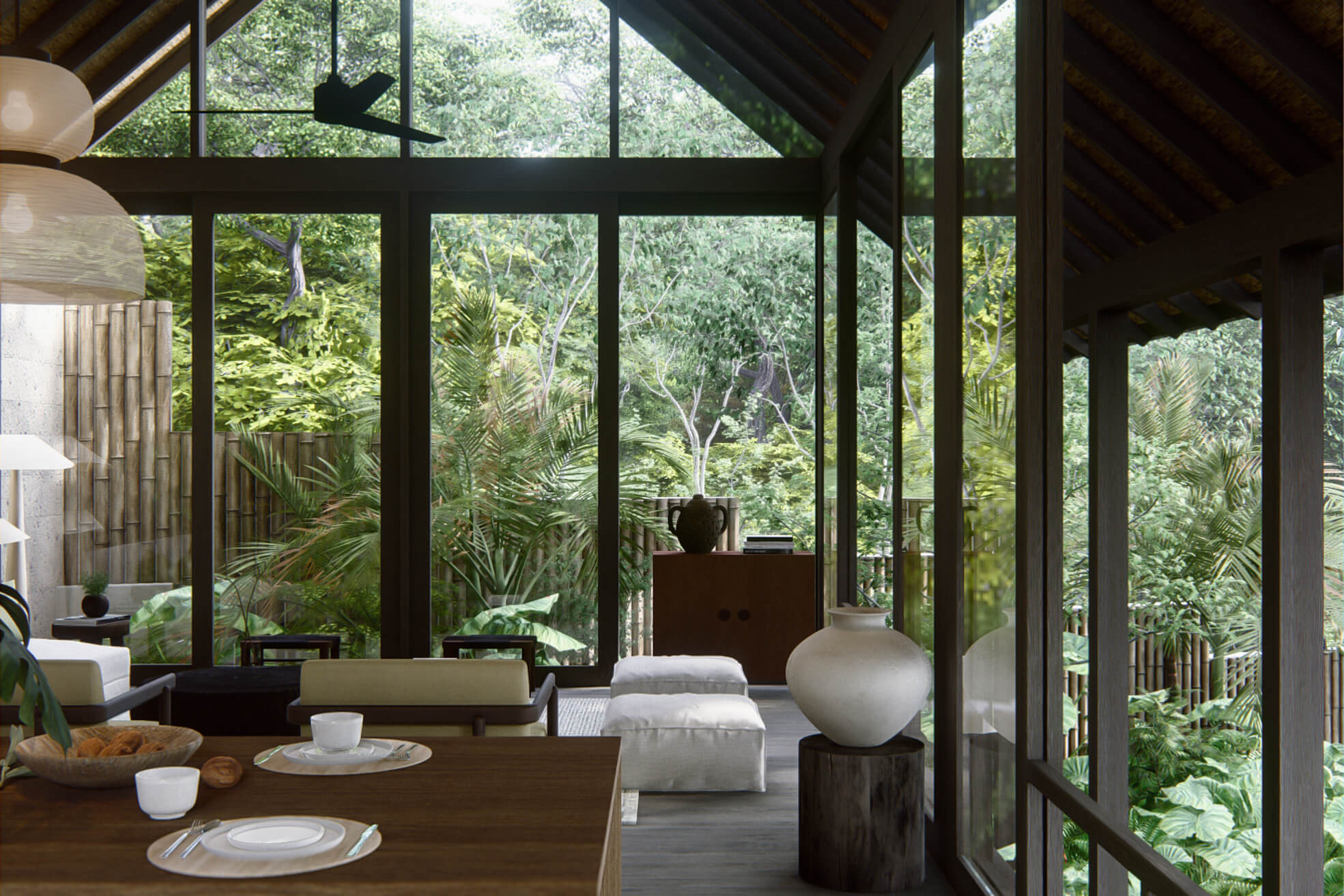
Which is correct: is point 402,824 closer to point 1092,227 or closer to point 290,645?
point 1092,227

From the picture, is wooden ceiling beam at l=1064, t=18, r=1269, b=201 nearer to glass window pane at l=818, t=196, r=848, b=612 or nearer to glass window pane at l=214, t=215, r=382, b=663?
glass window pane at l=818, t=196, r=848, b=612

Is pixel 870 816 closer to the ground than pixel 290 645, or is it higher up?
closer to the ground

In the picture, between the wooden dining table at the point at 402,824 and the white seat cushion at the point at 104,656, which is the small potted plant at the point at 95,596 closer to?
the white seat cushion at the point at 104,656

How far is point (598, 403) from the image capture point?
19.9 ft

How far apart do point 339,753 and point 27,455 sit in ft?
13.9

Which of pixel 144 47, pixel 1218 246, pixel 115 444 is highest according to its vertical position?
pixel 144 47

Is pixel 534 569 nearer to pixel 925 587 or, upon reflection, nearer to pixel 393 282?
pixel 393 282

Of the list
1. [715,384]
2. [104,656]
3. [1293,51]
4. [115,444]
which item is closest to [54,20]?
[115,444]

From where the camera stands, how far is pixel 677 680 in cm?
480

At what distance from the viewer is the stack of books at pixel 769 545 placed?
19.9 ft

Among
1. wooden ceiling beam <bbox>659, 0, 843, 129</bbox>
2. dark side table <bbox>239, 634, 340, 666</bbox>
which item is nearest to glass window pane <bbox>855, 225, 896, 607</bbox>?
wooden ceiling beam <bbox>659, 0, 843, 129</bbox>

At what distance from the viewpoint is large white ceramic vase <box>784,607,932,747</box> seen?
122 inches

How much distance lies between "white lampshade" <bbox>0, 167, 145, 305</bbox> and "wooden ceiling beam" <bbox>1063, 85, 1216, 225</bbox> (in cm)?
246

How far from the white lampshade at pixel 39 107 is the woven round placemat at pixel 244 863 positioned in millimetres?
2020
